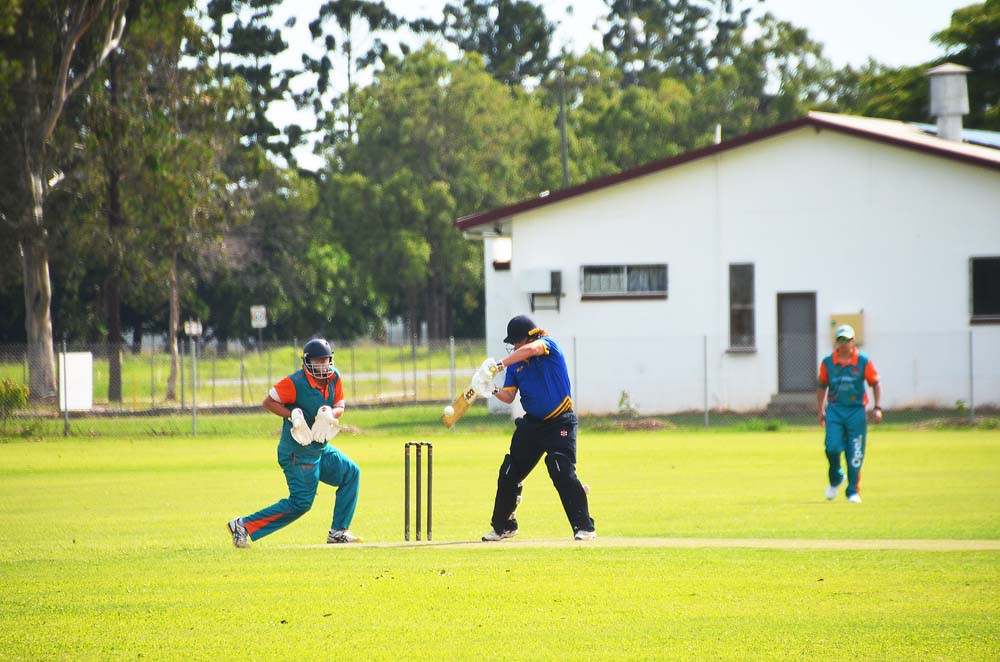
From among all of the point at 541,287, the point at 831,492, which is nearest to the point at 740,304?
the point at 541,287

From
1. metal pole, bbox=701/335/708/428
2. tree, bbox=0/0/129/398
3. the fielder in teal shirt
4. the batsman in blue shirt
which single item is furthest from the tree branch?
the batsman in blue shirt

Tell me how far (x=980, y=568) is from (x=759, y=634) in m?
3.29

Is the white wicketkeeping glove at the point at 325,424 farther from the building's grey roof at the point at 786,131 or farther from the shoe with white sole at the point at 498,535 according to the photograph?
the building's grey roof at the point at 786,131

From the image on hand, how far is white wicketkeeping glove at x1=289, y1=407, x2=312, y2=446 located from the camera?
1240cm

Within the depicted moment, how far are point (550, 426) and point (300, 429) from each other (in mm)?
2292

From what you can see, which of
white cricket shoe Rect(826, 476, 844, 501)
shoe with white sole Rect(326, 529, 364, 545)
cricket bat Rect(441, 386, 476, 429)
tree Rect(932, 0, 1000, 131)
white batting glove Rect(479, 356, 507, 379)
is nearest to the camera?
white batting glove Rect(479, 356, 507, 379)

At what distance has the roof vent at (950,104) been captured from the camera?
4200cm

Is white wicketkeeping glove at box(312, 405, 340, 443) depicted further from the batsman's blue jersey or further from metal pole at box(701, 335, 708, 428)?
metal pole at box(701, 335, 708, 428)

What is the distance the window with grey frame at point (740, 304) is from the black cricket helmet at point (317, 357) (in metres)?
25.9

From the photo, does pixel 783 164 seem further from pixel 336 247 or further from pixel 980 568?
pixel 336 247

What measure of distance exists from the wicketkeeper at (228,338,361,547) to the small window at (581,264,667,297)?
2548cm

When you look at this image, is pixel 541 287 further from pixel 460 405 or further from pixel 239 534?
pixel 239 534

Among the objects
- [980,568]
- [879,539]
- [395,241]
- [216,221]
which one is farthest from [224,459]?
[395,241]

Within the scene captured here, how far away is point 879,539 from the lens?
13.5 m
